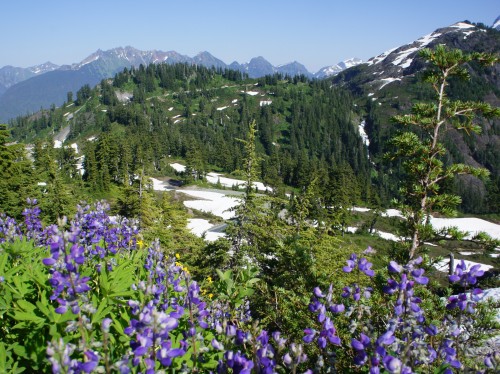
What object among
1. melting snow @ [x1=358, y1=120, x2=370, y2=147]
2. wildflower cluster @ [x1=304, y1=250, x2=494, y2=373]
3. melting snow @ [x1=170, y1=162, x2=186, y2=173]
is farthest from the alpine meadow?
melting snow @ [x1=358, y1=120, x2=370, y2=147]

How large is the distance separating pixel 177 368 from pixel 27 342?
4.43 ft

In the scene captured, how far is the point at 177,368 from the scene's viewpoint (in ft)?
8.38

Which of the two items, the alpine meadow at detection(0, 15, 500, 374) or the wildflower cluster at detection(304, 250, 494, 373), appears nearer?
the wildflower cluster at detection(304, 250, 494, 373)

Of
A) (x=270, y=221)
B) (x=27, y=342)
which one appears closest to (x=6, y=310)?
(x=27, y=342)

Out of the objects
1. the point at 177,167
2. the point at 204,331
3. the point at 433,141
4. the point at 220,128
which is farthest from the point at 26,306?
the point at 220,128

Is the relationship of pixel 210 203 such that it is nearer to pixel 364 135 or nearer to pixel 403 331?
pixel 403 331

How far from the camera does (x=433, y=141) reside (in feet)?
22.2

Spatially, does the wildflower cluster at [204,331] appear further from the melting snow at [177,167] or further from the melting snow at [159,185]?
the melting snow at [177,167]

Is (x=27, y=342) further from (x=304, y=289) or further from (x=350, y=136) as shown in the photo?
(x=350, y=136)

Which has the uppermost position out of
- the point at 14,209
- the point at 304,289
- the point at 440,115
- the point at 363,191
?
the point at 440,115

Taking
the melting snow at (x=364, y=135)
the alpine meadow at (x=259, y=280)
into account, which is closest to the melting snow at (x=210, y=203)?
the alpine meadow at (x=259, y=280)

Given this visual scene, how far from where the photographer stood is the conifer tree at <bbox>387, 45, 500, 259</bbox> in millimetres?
6605

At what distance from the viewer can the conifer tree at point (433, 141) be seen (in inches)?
260

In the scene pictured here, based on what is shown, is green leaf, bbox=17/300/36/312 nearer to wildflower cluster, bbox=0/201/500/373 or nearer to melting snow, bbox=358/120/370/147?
wildflower cluster, bbox=0/201/500/373
